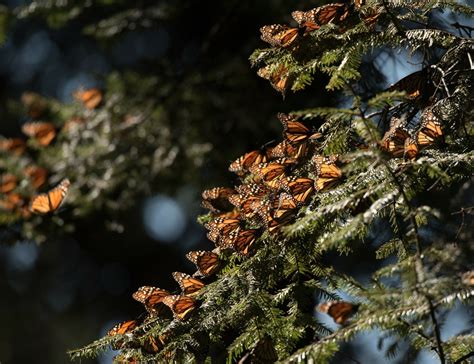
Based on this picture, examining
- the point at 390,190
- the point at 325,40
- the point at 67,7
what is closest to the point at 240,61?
the point at 67,7

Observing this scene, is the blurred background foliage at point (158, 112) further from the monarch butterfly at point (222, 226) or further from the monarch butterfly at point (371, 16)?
the monarch butterfly at point (222, 226)

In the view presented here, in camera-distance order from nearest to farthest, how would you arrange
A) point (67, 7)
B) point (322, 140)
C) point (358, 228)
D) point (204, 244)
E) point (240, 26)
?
point (358, 228), point (322, 140), point (67, 7), point (240, 26), point (204, 244)

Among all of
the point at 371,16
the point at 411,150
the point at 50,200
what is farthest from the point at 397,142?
the point at 50,200

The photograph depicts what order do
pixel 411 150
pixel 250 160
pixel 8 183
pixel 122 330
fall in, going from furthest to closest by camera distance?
1. pixel 8 183
2. pixel 250 160
3. pixel 122 330
4. pixel 411 150

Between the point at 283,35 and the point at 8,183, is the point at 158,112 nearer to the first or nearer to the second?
the point at 8,183

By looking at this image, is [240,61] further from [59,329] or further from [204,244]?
[59,329]

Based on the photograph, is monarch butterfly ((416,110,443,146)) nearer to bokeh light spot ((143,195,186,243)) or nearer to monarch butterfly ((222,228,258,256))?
monarch butterfly ((222,228,258,256))
